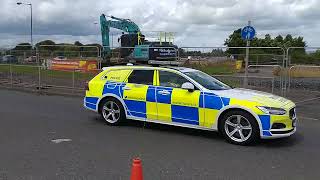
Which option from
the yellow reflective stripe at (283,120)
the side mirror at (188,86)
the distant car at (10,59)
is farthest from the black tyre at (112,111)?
the distant car at (10,59)

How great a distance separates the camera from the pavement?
656cm

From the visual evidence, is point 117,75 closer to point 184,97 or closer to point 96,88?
point 96,88

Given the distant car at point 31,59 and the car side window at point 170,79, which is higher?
the distant car at point 31,59

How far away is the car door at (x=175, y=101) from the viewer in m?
9.32

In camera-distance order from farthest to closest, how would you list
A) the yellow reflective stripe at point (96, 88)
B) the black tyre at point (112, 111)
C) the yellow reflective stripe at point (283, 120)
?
the yellow reflective stripe at point (96, 88) < the black tyre at point (112, 111) < the yellow reflective stripe at point (283, 120)

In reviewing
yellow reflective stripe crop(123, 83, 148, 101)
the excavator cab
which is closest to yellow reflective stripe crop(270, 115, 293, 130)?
yellow reflective stripe crop(123, 83, 148, 101)

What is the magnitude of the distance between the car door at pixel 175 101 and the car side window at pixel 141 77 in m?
0.26

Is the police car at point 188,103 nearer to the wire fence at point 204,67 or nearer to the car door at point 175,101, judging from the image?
the car door at point 175,101

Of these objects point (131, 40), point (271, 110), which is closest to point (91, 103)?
point (271, 110)

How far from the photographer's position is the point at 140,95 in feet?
33.4

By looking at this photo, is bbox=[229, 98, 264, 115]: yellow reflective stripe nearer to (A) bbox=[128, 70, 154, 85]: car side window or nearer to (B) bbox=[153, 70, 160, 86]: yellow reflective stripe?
(B) bbox=[153, 70, 160, 86]: yellow reflective stripe

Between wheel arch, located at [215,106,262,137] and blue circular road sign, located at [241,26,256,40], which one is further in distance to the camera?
blue circular road sign, located at [241,26,256,40]

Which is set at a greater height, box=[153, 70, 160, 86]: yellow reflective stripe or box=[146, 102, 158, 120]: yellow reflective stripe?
box=[153, 70, 160, 86]: yellow reflective stripe

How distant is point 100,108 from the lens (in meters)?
11.0
